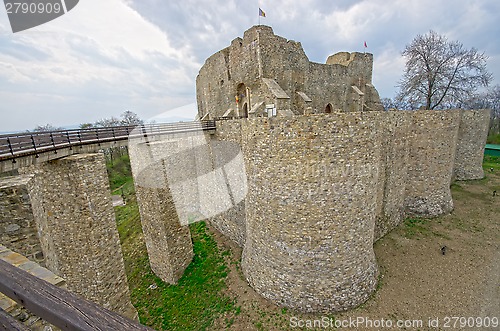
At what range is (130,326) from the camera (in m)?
1.23

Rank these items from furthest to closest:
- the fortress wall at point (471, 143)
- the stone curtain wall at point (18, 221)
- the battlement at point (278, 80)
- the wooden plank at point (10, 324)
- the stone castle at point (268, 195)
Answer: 1. the fortress wall at point (471, 143)
2. the battlement at point (278, 80)
3. the stone castle at point (268, 195)
4. the stone curtain wall at point (18, 221)
5. the wooden plank at point (10, 324)

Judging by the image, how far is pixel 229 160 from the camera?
37.3 ft

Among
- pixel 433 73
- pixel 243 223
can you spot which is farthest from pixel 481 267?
pixel 433 73

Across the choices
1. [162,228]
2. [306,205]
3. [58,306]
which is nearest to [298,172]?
[306,205]

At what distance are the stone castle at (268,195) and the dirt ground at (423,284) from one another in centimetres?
51

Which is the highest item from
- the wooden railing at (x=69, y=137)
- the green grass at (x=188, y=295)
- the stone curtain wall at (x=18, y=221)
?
the wooden railing at (x=69, y=137)

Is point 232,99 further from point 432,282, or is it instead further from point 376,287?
point 432,282

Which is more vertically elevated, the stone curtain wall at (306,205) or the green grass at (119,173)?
the stone curtain wall at (306,205)

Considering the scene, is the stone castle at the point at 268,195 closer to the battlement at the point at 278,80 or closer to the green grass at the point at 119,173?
the battlement at the point at 278,80

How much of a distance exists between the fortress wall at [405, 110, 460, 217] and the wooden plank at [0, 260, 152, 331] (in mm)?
14879

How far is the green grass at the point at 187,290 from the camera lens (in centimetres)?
860

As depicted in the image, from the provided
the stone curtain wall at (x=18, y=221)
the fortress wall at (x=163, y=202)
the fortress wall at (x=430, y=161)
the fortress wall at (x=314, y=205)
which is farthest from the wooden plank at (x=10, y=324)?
the fortress wall at (x=430, y=161)

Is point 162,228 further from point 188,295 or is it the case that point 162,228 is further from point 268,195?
point 268,195

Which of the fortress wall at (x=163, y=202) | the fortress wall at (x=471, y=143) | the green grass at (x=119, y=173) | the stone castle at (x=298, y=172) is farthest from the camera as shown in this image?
the green grass at (x=119, y=173)
